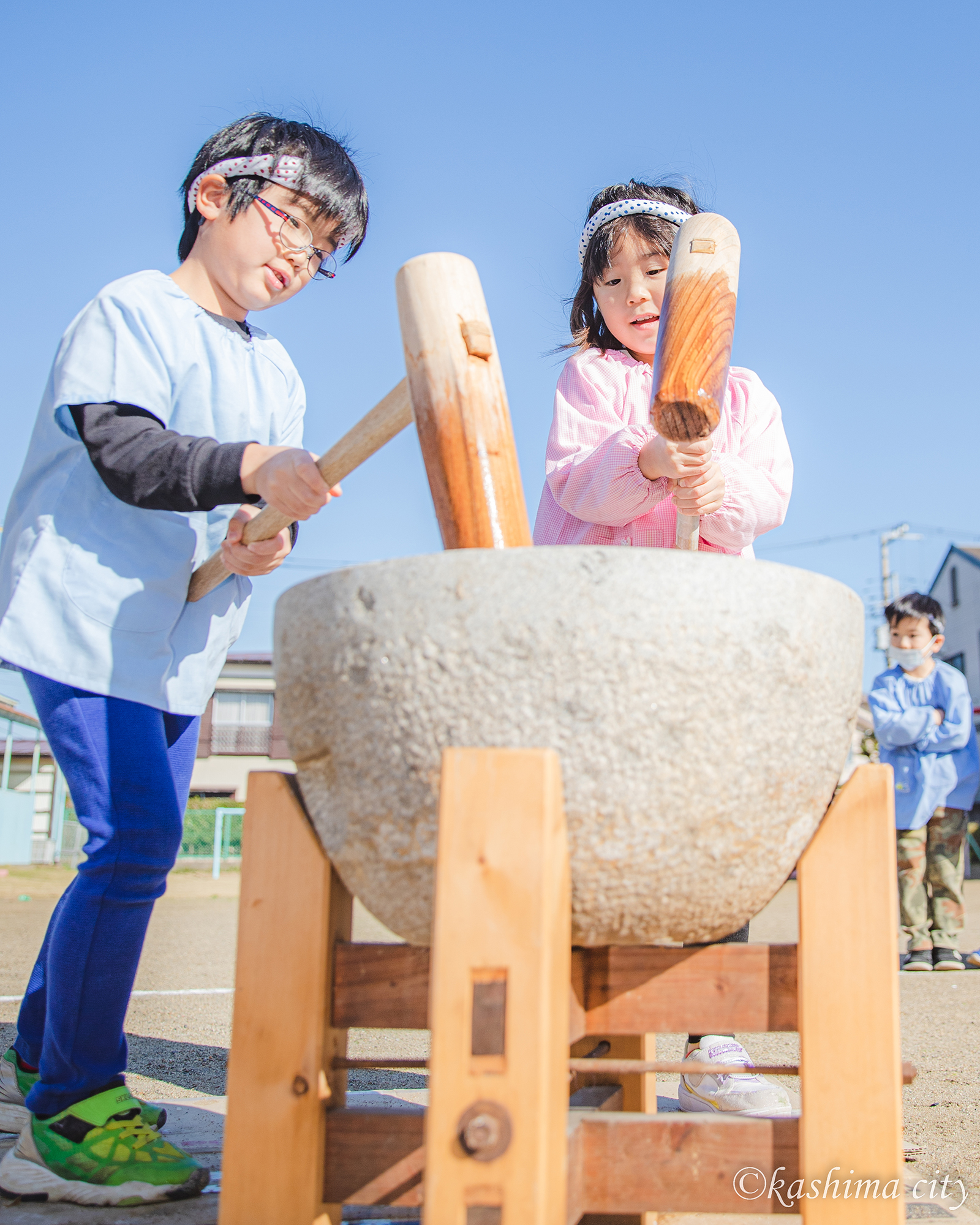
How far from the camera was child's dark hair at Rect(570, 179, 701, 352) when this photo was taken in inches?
75.9

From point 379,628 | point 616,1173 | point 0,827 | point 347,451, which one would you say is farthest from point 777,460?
point 0,827

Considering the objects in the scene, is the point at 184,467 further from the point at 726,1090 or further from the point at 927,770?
the point at 927,770

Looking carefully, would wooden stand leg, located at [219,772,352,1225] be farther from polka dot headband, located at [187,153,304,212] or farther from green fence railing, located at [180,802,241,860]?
green fence railing, located at [180,802,241,860]

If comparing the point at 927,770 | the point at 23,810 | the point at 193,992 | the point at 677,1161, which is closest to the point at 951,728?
the point at 927,770

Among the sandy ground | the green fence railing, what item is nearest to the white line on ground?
the sandy ground

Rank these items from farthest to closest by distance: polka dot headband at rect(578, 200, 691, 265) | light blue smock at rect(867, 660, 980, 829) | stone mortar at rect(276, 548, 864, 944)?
light blue smock at rect(867, 660, 980, 829) < polka dot headband at rect(578, 200, 691, 265) < stone mortar at rect(276, 548, 864, 944)

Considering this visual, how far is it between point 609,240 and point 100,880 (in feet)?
4.71

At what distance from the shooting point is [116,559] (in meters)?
1.61

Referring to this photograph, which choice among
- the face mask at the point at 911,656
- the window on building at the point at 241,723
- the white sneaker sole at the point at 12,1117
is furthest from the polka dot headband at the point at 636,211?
the window on building at the point at 241,723

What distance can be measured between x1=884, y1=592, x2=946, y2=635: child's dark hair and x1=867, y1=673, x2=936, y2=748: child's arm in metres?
0.35

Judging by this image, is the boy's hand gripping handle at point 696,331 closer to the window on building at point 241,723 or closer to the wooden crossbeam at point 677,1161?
the wooden crossbeam at point 677,1161

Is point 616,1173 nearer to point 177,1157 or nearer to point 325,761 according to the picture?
point 325,761

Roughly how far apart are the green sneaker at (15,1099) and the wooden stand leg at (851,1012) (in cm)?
114

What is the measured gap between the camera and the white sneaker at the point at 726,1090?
1654 millimetres
